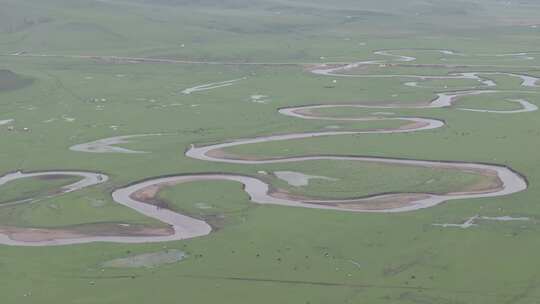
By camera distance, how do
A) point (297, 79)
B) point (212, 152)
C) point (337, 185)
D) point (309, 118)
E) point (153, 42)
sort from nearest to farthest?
point (337, 185) < point (212, 152) < point (309, 118) < point (297, 79) < point (153, 42)

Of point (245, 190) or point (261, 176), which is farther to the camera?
point (261, 176)

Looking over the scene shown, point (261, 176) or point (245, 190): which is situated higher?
point (245, 190)

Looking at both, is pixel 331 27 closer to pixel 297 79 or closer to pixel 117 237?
pixel 297 79

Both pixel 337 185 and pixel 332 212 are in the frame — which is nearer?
pixel 332 212

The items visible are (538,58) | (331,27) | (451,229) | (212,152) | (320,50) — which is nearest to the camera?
(451,229)

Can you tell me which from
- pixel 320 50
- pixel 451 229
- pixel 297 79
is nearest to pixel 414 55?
pixel 320 50

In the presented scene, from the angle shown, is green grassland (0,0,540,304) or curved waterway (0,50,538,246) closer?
green grassland (0,0,540,304)

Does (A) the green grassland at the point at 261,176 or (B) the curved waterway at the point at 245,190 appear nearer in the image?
(A) the green grassland at the point at 261,176

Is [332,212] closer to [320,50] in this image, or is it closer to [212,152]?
[212,152]
